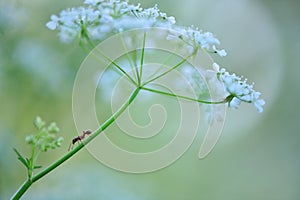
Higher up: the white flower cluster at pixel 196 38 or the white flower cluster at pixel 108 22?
the white flower cluster at pixel 108 22

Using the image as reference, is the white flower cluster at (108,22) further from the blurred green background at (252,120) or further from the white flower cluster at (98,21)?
the blurred green background at (252,120)

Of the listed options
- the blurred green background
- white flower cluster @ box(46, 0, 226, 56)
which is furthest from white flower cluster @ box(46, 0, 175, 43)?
the blurred green background

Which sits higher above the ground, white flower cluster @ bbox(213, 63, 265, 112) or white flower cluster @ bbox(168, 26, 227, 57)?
white flower cluster @ bbox(168, 26, 227, 57)

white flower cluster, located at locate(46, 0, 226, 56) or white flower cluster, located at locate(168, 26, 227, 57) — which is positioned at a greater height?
white flower cluster, located at locate(46, 0, 226, 56)

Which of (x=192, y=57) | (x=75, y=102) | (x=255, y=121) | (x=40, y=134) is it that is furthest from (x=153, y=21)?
(x=255, y=121)

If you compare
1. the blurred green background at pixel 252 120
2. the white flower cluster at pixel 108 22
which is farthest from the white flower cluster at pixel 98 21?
the blurred green background at pixel 252 120

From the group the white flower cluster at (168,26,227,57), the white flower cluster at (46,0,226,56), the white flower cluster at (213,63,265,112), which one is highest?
the white flower cluster at (46,0,226,56)

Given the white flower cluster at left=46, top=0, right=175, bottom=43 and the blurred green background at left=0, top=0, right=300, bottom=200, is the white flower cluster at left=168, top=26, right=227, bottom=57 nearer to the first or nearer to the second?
the white flower cluster at left=46, top=0, right=175, bottom=43

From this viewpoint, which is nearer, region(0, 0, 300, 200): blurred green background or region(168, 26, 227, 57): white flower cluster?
region(168, 26, 227, 57): white flower cluster

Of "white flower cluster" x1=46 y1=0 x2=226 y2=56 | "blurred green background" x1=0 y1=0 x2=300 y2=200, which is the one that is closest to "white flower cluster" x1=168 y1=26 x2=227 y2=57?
"white flower cluster" x1=46 y1=0 x2=226 y2=56

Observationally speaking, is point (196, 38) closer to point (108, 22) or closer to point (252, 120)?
point (108, 22)
